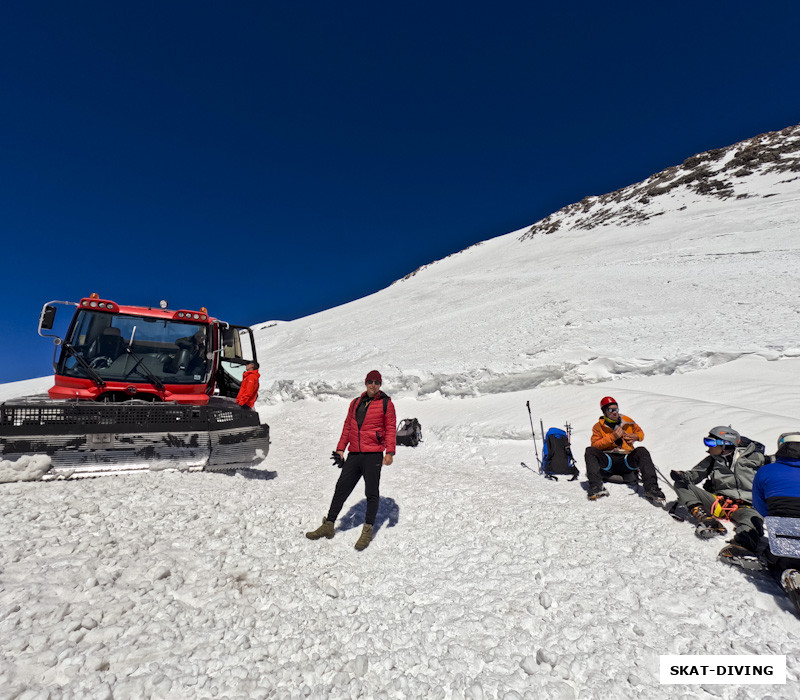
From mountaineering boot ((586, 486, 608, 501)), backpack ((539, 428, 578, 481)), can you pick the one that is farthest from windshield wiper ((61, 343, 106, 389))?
mountaineering boot ((586, 486, 608, 501))

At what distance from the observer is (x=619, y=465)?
5.83 m

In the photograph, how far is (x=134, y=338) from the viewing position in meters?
6.70

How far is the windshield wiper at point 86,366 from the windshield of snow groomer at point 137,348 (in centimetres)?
6

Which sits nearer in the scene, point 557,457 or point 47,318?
point 47,318

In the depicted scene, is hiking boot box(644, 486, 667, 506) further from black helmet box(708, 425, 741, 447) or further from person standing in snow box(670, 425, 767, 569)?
black helmet box(708, 425, 741, 447)

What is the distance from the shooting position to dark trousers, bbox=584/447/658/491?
5301 mm

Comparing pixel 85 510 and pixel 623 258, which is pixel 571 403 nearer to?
pixel 85 510

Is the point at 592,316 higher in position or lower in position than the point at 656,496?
higher

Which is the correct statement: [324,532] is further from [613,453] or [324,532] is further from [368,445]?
[613,453]

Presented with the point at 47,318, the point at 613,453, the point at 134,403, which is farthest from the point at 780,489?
the point at 47,318

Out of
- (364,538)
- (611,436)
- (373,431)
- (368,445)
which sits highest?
(373,431)

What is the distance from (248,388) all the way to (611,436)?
6.12 metres

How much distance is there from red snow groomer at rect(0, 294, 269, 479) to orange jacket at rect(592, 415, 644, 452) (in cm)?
490

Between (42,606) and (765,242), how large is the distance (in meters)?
30.4
